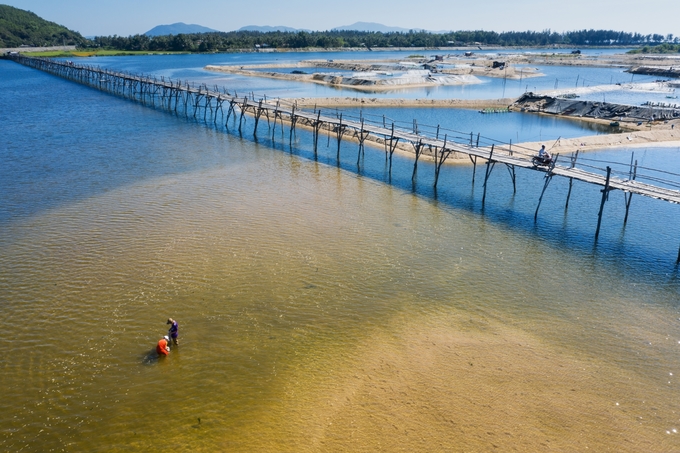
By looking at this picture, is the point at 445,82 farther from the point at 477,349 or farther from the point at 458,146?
the point at 477,349

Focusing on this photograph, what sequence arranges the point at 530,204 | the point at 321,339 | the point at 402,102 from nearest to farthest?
the point at 321,339
the point at 530,204
the point at 402,102

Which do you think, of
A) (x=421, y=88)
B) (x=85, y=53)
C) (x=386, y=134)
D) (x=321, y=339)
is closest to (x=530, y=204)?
(x=386, y=134)

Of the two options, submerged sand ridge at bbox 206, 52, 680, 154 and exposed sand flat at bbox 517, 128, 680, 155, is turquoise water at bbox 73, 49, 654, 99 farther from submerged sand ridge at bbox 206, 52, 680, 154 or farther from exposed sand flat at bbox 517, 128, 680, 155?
exposed sand flat at bbox 517, 128, 680, 155

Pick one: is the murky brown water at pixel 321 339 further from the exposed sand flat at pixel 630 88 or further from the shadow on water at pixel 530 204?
the exposed sand flat at pixel 630 88

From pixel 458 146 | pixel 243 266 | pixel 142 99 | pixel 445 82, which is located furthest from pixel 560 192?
pixel 445 82

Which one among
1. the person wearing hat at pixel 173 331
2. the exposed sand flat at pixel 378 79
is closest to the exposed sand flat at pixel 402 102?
the exposed sand flat at pixel 378 79

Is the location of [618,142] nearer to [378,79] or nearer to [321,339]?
[321,339]
